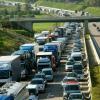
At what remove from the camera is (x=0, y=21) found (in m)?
108

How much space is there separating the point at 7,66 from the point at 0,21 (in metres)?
67.1

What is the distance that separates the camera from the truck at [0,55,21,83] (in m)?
40.7

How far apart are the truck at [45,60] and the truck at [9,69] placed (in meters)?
5.70

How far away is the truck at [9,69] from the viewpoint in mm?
40672

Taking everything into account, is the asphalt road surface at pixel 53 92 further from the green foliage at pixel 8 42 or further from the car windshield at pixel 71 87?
the green foliage at pixel 8 42

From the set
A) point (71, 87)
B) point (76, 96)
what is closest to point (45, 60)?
point (71, 87)

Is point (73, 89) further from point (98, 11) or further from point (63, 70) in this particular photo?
point (98, 11)

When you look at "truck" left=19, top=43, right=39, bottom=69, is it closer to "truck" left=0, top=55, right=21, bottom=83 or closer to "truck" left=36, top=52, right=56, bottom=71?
"truck" left=36, top=52, right=56, bottom=71

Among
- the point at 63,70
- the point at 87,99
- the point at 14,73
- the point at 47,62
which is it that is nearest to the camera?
the point at 87,99

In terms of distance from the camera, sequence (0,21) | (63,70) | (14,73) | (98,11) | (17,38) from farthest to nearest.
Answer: (98,11), (0,21), (17,38), (63,70), (14,73)

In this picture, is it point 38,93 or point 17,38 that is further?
point 17,38

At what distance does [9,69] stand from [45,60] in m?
9.46

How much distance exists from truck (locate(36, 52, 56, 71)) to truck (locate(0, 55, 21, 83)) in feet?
18.7

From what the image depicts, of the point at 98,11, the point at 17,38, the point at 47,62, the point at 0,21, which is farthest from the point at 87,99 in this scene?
the point at 98,11
